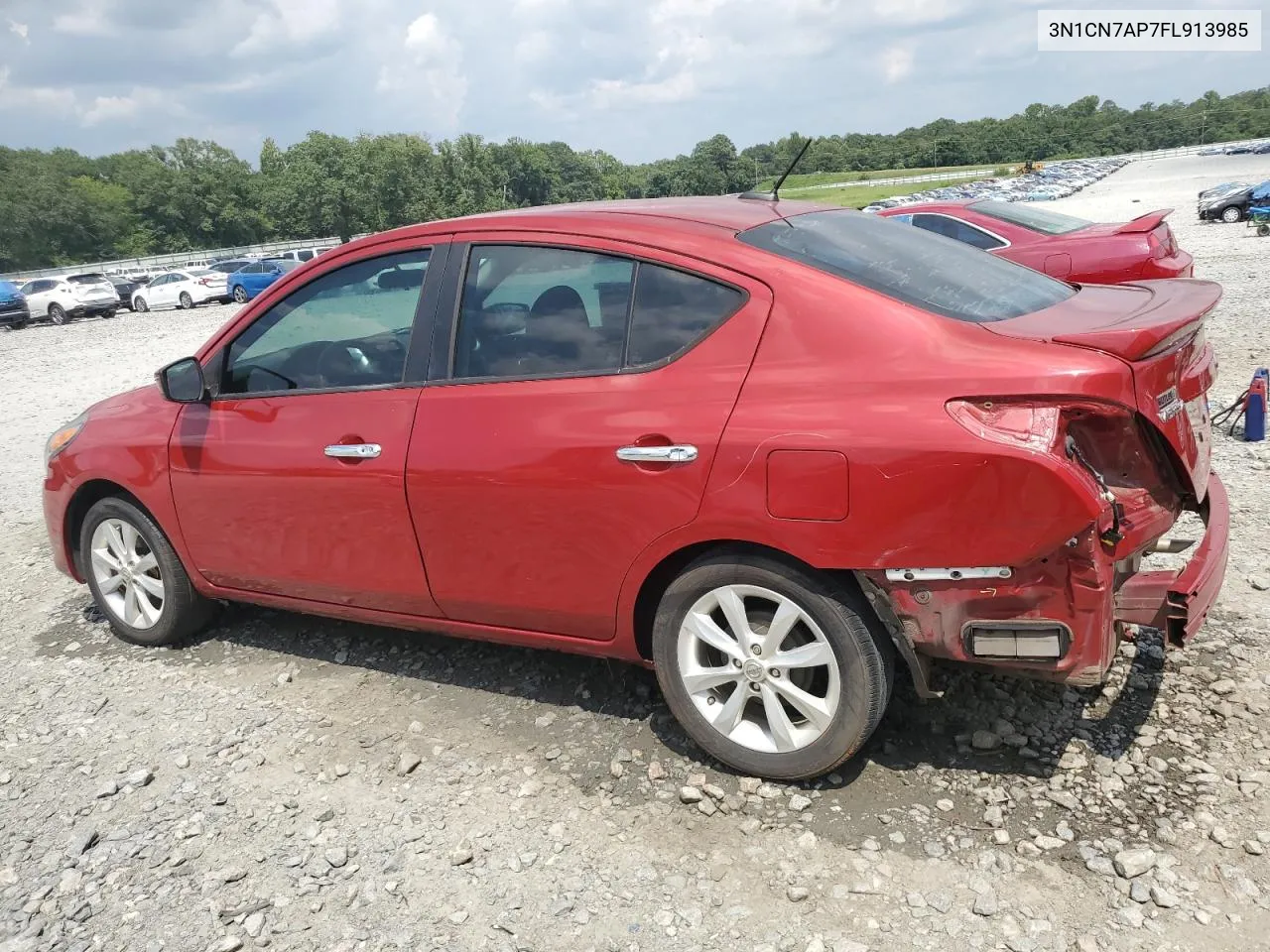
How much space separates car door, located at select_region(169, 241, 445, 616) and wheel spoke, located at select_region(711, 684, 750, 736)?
3.95 ft

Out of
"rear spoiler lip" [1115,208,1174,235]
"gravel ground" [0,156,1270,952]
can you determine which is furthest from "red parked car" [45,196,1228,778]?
"rear spoiler lip" [1115,208,1174,235]

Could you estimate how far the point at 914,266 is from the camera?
3145 millimetres

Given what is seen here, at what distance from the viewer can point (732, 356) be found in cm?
291

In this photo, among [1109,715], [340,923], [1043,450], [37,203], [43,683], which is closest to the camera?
[1043,450]

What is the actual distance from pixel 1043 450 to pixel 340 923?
2.32 m

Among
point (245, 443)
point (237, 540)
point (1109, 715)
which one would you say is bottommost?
point (1109, 715)

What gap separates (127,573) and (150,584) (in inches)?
5.9

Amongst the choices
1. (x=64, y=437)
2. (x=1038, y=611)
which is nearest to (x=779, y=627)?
(x=1038, y=611)

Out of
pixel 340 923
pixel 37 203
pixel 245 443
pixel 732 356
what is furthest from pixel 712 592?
pixel 37 203

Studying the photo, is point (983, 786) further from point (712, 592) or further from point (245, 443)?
point (245, 443)

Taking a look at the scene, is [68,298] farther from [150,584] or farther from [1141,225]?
[1141,225]

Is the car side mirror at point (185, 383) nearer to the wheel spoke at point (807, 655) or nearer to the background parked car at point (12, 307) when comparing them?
the wheel spoke at point (807, 655)

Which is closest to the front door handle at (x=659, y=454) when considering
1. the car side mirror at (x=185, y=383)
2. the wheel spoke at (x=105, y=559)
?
the car side mirror at (x=185, y=383)

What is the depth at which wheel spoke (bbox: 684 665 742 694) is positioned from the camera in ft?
9.96
